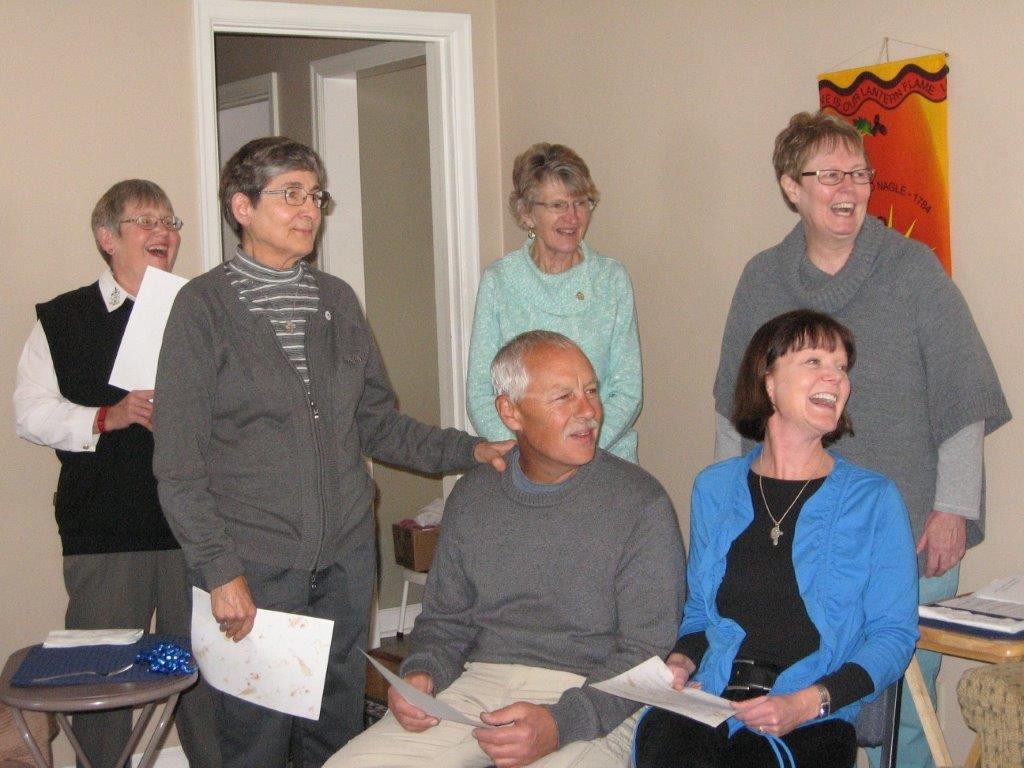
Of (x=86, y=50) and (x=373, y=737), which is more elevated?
(x=86, y=50)

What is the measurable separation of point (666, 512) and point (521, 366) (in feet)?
1.30

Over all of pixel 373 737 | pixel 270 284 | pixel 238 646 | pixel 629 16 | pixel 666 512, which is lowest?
pixel 373 737

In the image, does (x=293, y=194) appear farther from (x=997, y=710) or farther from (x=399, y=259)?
(x=399, y=259)

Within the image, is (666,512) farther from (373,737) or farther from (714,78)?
(714,78)

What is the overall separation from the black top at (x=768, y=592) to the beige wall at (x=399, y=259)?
2.87m

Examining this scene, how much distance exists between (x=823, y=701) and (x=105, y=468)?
1.89m

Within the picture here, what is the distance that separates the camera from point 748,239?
3.23 meters

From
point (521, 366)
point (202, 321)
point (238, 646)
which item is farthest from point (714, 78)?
point (238, 646)

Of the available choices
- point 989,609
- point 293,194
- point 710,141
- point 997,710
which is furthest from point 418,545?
point 997,710

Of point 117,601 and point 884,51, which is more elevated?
point 884,51

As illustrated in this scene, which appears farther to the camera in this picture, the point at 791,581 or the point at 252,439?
the point at 252,439

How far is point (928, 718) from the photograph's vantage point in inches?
85.8

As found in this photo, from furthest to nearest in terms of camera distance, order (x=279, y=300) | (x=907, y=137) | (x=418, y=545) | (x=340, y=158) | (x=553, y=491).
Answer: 1. (x=340, y=158)
2. (x=418, y=545)
3. (x=907, y=137)
4. (x=279, y=300)
5. (x=553, y=491)

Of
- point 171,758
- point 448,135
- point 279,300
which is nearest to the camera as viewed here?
point 279,300
